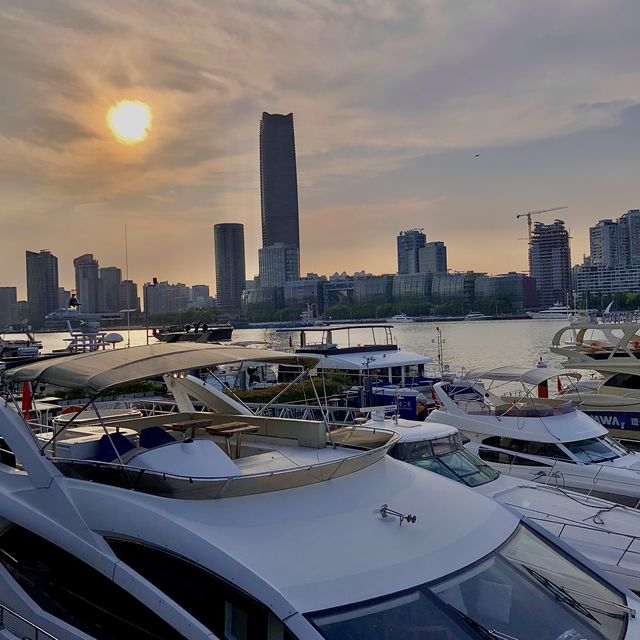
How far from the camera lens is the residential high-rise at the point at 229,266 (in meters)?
176

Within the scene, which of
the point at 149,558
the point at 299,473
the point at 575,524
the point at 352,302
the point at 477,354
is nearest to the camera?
the point at 149,558

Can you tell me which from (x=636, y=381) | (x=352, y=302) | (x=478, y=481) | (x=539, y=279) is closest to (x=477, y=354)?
(x=636, y=381)

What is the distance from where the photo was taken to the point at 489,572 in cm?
459

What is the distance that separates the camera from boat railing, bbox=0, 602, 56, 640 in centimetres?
457

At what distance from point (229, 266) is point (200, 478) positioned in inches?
6800

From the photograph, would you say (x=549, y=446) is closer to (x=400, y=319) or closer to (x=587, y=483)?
(x=587, y=483)

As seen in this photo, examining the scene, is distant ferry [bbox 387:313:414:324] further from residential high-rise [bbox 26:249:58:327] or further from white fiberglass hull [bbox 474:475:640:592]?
white fiberglass hull [bbox 474:475:640:592]

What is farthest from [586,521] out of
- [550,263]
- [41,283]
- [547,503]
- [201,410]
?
[550,263]

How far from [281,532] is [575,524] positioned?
6398 millimetres

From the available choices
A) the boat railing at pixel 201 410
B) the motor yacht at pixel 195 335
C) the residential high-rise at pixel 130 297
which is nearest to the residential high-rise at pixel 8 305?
the residential high-rise at pixel 130 297

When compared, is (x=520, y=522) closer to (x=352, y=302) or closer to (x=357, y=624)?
(x=357, y=624)

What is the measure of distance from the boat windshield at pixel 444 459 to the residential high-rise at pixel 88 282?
88.6ft

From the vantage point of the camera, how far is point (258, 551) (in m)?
4.32

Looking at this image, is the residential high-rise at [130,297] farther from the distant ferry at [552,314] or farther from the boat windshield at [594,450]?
the distant ferry at [552,314]
